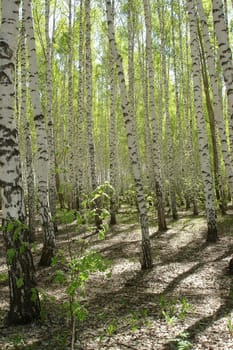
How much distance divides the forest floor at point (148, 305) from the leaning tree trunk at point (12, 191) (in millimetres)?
247

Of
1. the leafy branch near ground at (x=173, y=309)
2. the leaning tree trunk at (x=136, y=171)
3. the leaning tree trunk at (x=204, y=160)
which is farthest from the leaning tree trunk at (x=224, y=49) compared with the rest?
the leafy branch near ground at (x=173, y=309)

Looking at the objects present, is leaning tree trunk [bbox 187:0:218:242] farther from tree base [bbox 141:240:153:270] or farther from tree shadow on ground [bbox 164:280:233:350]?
tree shadow on ground [bbox 164:280:233:350]

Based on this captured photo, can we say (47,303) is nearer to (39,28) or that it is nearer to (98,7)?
(39,28)

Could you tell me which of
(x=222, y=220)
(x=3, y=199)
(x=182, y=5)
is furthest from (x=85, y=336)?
(x=182, y=5)

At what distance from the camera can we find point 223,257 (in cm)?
770

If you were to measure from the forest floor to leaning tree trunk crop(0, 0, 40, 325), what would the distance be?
247 millimetres

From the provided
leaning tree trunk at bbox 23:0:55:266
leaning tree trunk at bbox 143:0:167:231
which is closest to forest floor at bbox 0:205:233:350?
leaning tree trunk at bbox 23:0:55:266

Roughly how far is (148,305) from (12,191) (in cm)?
242

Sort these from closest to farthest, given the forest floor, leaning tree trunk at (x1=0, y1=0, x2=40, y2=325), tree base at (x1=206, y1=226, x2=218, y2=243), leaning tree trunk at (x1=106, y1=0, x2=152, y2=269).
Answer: the forest floor, leaning tree trunk at (x1=0, y1=0, x2=40, y2=325), leaning tree trunk at (x1=106, y1=0, x2=152, y2=269), tree base at (x1=206, y1=226, x2=218, y2=243)

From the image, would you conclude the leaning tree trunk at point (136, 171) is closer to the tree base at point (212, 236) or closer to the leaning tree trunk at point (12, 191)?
the tree base at point (212, 236)

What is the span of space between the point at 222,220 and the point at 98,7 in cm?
1146

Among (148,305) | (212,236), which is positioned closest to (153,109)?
(212,236)

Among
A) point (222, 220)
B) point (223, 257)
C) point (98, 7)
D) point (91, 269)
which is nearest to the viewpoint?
point (91, 269)

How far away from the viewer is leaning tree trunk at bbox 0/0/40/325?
14.0 feet
